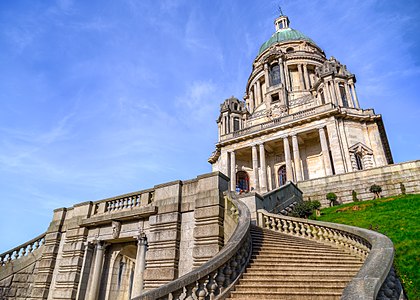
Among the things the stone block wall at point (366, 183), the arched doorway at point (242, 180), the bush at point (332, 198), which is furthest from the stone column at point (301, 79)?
the bush at point (332, 198)

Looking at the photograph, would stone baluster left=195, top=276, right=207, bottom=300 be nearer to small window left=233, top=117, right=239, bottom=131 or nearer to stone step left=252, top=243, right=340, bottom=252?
stone step left=252, top=243, right=340, bottom=252

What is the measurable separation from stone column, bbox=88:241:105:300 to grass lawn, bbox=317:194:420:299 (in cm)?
1132

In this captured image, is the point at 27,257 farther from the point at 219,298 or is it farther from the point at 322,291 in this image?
the point at 322,291

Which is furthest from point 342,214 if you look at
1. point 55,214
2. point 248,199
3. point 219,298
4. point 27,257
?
point 27,257

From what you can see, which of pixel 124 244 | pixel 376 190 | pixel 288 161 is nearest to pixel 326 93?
pixel 288 161

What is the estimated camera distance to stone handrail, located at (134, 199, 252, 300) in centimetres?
528

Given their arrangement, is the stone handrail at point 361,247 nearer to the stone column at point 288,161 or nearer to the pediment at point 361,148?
the stone column at point 288,161

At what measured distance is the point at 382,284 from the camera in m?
4.66

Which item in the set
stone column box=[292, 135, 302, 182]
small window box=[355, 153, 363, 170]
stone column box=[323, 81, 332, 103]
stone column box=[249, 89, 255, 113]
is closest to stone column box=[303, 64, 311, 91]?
stone column box=[323, 81, 332, 103]

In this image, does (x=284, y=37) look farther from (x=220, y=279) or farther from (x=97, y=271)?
(x=220, y=279)

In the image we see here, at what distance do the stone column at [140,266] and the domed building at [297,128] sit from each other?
857 inches

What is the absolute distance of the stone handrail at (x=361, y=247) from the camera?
4.32 meters

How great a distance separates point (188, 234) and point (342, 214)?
1007cm

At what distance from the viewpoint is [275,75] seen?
45906mm
